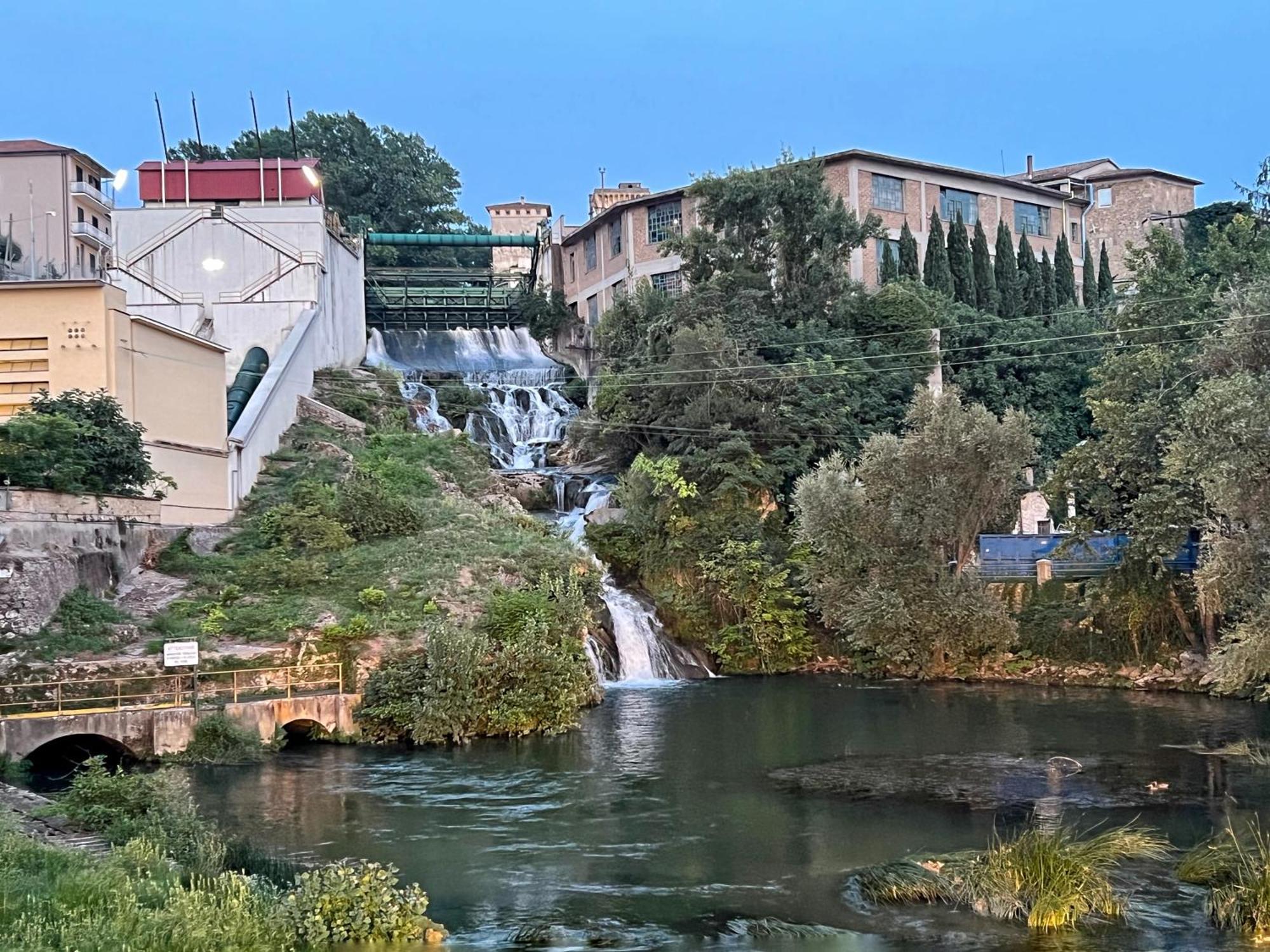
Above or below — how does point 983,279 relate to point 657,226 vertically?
below

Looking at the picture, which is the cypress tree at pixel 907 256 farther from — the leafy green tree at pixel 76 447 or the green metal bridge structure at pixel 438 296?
the leafy green tree at pixel 76 447

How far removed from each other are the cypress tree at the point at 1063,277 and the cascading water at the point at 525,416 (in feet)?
81.3

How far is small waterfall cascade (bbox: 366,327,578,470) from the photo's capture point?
1903 inches

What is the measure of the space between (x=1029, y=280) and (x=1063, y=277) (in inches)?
124

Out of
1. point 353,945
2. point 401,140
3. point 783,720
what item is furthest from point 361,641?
point 401,140

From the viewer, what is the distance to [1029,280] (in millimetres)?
59469

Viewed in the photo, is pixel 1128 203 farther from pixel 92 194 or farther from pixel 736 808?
pixel 736 808

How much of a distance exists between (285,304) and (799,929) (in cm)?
3802

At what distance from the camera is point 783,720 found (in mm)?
28422

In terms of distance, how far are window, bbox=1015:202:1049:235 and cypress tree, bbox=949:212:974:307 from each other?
637 centimetres

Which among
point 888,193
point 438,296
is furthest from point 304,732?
point 438,296

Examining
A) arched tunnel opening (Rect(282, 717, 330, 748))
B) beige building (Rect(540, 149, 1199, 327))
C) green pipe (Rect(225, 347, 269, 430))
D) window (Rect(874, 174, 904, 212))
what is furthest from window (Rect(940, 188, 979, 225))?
arched tunnel opening (Rect(282, 717, 330, 748))

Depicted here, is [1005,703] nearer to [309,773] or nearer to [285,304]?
[309,773]

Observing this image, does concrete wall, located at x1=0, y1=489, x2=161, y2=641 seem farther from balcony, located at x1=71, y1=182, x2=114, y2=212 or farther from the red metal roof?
balcony, located at x1=71, y1=182, x2=114, y2=212
